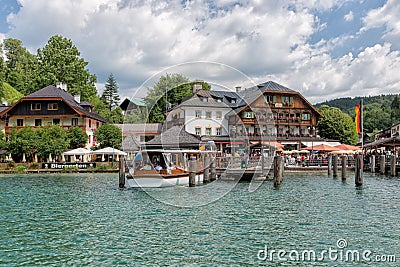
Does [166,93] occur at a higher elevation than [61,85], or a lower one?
lower

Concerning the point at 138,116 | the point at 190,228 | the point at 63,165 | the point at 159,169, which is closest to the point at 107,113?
the point at 63,165

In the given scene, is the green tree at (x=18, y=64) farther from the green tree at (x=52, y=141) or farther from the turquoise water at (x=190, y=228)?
the turquoise water at (x=190, y=228)

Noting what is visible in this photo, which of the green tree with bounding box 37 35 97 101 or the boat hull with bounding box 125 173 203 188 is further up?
the green tree with bounding box 37 35 97 101

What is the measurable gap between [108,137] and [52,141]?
820 cm

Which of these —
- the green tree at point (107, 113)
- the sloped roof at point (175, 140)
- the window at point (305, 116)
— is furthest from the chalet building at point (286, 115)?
the sloped roof at point (175, 140)

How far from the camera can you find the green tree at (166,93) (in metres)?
19.2

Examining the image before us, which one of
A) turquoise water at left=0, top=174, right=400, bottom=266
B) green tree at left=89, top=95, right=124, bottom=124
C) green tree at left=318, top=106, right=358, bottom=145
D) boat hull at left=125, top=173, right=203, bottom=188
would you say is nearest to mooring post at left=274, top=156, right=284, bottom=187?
turquoise water at left=0, top=174, right=400, bottom=266

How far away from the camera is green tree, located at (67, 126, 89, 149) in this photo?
5878 centimetres

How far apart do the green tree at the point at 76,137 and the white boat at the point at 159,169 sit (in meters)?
27.2

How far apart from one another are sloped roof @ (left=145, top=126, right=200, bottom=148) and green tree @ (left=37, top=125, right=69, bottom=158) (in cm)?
2489

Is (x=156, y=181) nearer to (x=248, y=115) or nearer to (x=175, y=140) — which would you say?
(x=175, y=140)

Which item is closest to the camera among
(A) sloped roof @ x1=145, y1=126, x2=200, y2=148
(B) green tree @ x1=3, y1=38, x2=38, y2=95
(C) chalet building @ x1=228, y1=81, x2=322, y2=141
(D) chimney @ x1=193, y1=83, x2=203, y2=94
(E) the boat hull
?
(D) chimney @ x1=193, y1=83, x2=203, y2=94

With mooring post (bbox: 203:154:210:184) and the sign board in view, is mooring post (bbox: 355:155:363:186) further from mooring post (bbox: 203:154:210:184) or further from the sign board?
the sign board

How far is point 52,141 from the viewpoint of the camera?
53.4 m
